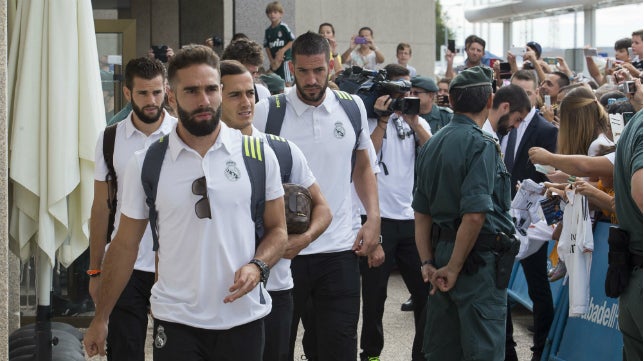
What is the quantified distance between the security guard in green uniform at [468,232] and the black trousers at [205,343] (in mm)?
1868

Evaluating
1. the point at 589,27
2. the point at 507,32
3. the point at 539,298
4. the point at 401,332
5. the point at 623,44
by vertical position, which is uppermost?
the point at 507,32

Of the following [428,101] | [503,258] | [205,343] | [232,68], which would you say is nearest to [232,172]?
[205,343]

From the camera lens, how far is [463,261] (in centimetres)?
602

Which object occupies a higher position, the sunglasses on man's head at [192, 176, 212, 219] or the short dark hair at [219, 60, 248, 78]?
the short dark hair at [219, 60, 248, 78]

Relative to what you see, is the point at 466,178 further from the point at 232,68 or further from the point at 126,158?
the point at 126,158

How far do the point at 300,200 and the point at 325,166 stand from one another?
4.26ft

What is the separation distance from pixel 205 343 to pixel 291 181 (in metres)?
1.06

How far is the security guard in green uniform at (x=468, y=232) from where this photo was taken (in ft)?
19.6

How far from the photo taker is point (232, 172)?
14.4 ft

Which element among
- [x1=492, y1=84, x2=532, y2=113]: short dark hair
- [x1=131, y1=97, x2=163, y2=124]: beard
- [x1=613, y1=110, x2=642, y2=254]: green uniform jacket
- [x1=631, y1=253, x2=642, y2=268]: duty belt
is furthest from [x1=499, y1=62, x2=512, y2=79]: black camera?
[x1=631, y1=253, x2=642, y2=268]: duty belt

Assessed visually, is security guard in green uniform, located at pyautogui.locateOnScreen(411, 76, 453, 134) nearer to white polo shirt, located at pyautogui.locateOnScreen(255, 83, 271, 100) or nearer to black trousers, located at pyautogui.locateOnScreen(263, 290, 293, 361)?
white polo shirt, located at pyautogui.locateOnScreen(255, 83, 271, 100)

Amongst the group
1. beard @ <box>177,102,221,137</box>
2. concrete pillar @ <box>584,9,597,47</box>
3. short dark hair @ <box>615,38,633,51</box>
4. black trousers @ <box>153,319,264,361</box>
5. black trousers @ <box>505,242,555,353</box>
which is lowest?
black trousers @ <box>505,242,555,353</box>

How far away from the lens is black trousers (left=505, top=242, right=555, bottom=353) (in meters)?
8.07

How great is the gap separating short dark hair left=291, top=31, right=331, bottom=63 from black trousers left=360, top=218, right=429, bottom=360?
210 centimetres
